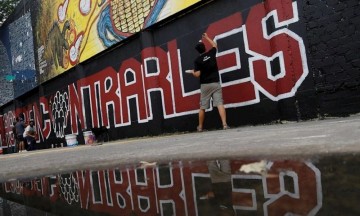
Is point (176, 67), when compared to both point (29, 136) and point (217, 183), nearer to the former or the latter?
point (217, 183)

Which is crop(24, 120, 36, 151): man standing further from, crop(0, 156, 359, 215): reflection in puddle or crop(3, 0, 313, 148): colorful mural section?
crop(0, 156, 359, 215): reflection in puddle

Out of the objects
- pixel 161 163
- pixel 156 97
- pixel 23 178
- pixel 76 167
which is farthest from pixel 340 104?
pixel 156 97

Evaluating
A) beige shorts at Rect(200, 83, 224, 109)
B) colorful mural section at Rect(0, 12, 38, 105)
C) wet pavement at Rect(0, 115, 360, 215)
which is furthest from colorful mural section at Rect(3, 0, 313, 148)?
colorful mural section at Rect(0, 12, 38, 105)

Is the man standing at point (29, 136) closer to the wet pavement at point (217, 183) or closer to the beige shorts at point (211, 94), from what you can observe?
the beige shorts at point (211, 94)

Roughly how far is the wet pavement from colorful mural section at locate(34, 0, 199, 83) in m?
5.16

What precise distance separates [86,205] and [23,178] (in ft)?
5.10

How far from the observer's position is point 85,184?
244 cm

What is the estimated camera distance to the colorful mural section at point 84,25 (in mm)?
8672

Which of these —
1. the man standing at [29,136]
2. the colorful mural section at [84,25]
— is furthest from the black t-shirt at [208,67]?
the man standing at [29,136]

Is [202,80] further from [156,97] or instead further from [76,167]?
[76,167]

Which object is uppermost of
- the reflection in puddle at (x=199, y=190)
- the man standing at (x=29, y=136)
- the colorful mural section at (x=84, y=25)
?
the colorful mural section at (x=84, y=25)

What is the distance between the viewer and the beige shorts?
6240 mm

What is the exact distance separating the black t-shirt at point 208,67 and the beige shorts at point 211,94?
3.4 inches

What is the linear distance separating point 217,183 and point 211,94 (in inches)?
182
